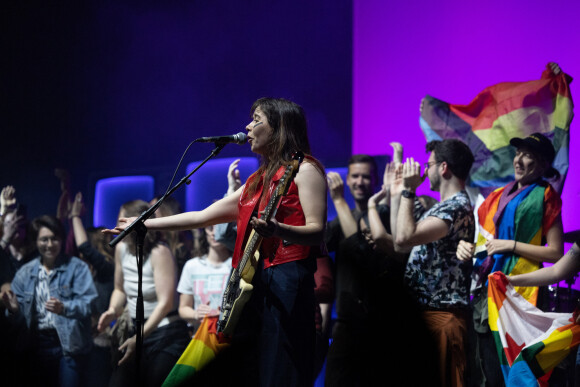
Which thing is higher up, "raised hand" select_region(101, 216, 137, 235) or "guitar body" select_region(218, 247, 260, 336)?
"raised hand" select_region(101, 216, 137, 235)

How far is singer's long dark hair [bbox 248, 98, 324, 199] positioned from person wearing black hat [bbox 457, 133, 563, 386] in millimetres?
1447

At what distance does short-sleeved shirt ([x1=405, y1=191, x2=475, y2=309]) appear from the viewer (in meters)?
4.03

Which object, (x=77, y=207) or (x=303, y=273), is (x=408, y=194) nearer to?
(x=303, y=273)

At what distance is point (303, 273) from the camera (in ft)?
9.40

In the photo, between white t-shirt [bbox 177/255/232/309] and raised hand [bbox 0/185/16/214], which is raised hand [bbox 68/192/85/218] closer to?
raised hand [bbox 0/185/16/214]

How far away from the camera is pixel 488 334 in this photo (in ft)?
13.3

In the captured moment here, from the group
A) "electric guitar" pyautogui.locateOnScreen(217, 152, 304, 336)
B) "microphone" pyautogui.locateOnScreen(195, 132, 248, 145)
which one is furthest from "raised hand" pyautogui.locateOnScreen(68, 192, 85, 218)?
"electric guitar" pyautogui.locateOnScreen(217, 152, 304, 336)

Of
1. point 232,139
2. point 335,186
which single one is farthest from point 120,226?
point 335,186

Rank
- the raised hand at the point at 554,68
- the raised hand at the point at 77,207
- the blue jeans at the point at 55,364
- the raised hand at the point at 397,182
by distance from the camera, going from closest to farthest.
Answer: the raised hand at the point at 554,68 → the raised hand at the point at 397,182 → the blue jeans at the point at 55,364 → the raised hand at the point at 77,207

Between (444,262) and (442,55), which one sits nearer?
(444,262)

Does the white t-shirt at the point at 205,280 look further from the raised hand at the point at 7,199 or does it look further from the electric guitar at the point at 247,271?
the raised hand at the point at 7,199

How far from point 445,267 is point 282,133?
1.55 meters

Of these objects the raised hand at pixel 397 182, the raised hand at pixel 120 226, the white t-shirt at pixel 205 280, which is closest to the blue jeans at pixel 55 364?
the white t-shirt at pixel 205 280

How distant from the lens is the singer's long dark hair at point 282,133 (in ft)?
10.1
